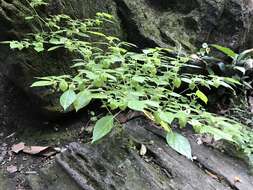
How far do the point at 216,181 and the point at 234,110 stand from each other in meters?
1.25

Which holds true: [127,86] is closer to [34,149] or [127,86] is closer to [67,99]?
[67,99]

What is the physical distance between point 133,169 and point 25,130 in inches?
38.5

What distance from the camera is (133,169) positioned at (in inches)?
96.5

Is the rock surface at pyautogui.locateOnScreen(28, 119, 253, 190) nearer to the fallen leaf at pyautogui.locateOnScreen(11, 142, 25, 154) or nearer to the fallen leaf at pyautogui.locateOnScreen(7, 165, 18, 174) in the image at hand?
the fallen leaf at pyautogui.locateOnScreen(7, 165, 18, 174)

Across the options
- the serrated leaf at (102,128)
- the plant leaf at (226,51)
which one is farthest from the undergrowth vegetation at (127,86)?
the plant leaf at (226,51)

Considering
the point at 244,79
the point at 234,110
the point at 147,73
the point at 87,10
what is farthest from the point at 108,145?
the point at 244,79

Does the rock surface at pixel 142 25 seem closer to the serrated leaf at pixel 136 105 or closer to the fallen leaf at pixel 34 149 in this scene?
the fallen leaf at pixel 34 149

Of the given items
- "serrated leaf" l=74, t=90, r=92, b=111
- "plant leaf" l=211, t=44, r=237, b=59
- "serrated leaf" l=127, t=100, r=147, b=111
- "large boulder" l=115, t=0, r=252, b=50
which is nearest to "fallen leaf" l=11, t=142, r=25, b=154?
"serrated leaf" l=74, t=90, r=92, b=111

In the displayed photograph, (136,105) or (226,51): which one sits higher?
(136,105)

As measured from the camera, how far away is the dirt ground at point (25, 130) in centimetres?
263

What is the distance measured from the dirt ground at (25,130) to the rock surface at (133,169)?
9.2 inches

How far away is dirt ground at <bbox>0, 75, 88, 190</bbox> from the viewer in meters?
2.63

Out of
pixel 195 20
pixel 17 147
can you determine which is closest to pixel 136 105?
pixel 17 147

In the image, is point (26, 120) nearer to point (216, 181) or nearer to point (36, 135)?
point (36, 135)
